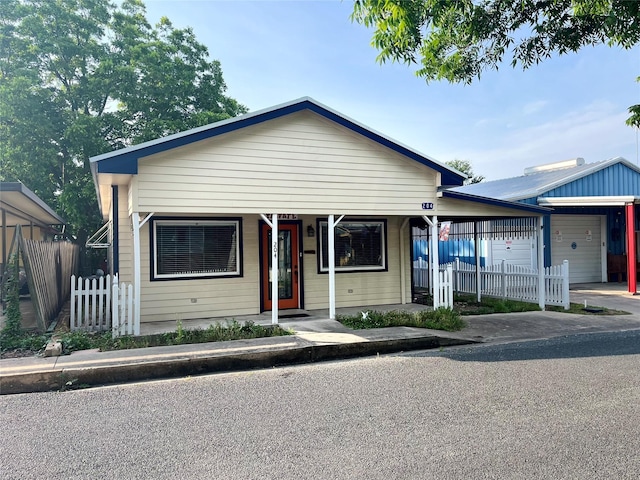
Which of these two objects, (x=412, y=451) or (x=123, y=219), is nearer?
(x=412, y=451)

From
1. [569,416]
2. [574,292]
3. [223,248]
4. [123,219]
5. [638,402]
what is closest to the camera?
[569,416]

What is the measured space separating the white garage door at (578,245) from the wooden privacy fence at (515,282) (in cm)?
506

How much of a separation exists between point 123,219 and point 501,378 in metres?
7.71

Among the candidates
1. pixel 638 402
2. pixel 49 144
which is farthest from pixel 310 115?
pixel 49 144

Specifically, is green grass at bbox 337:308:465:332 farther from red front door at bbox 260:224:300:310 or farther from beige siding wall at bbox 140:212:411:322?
beige siding wall at bbox 140:212:411:322

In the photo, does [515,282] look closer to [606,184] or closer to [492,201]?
[492,201]

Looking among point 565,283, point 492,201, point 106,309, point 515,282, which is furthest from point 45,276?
point 565,283

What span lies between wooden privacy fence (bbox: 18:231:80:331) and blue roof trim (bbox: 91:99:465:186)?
236 cm

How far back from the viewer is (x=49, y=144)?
777 inches

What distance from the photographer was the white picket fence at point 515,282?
456 inches

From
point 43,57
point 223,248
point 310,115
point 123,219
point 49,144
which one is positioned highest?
point 43,57

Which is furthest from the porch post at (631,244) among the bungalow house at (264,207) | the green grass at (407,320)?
the green grass at (407,320)

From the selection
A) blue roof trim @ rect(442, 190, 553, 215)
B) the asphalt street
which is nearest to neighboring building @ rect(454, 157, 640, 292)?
blue roof trim @ rect(442, 190, 553, 215)

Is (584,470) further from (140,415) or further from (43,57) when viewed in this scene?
(43,57)
